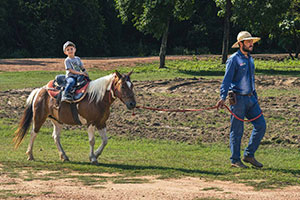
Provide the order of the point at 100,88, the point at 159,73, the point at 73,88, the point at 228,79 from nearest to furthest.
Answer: the point at 228,79, the point at 100,88, the point at 73,88, the point at 159,73

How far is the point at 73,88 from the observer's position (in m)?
11.2

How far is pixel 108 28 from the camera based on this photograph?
54750 mm

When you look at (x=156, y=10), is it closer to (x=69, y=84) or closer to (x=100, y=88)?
(x=69, y=84)

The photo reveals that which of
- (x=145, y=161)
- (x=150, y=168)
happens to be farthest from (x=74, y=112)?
(x=150, y=168)

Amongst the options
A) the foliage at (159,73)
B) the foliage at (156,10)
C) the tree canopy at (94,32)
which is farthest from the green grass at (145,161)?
the tree canopy at (94,32)

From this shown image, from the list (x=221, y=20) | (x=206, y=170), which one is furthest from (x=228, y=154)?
(x=221, y=20)

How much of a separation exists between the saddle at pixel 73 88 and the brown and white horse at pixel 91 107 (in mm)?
99

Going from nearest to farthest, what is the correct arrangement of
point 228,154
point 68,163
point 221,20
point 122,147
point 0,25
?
point 68,163 → point 228,154 → point 122,147 → point 0,25 → point 221,20

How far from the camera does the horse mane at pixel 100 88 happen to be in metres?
10.8

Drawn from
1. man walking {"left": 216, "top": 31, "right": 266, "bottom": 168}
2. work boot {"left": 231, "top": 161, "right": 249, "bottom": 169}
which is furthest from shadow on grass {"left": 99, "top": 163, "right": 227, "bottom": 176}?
man walking {"left": 216, "top": 31, "right": 266, "bottom": 168}

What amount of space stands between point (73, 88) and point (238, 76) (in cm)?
329

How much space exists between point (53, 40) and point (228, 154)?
38.2 metres

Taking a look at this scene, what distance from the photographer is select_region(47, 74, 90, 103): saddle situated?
1109cm

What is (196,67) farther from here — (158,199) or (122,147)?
(158,199)
